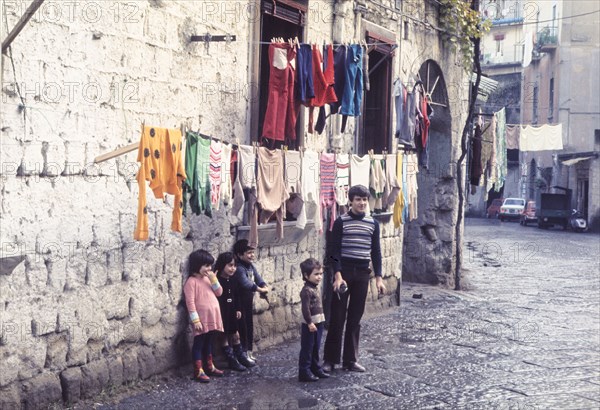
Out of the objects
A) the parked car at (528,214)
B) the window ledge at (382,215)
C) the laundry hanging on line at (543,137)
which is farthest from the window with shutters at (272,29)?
the parked car at (528,214)

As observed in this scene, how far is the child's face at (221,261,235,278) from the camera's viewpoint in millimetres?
7750

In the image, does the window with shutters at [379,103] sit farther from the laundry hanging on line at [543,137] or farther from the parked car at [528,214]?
the parked car at [528,214]

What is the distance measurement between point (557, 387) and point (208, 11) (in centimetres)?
429

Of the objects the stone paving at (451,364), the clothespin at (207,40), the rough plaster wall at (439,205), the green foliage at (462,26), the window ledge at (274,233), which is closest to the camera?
the stone paving at (451,364)

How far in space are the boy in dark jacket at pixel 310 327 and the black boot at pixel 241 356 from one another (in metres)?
0.56

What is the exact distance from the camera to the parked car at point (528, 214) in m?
37.9

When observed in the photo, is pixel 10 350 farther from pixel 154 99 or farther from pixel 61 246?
pixel 154 99

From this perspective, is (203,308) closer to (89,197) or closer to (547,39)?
(89,197)

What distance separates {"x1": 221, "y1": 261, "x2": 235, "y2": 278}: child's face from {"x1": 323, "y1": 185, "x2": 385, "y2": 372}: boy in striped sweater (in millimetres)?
867

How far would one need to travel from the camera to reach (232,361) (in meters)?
7.87

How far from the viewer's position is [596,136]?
3591 centimetres

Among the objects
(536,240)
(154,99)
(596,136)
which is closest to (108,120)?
(154,99)

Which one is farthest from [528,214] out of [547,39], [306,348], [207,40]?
[207,40]

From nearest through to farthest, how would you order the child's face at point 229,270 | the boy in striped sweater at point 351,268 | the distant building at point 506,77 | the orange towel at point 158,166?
the orange towel at point 158,166, the child's face at point 229,270, the boy in striped sweater at point 351,268, the distant building at point 506,77
